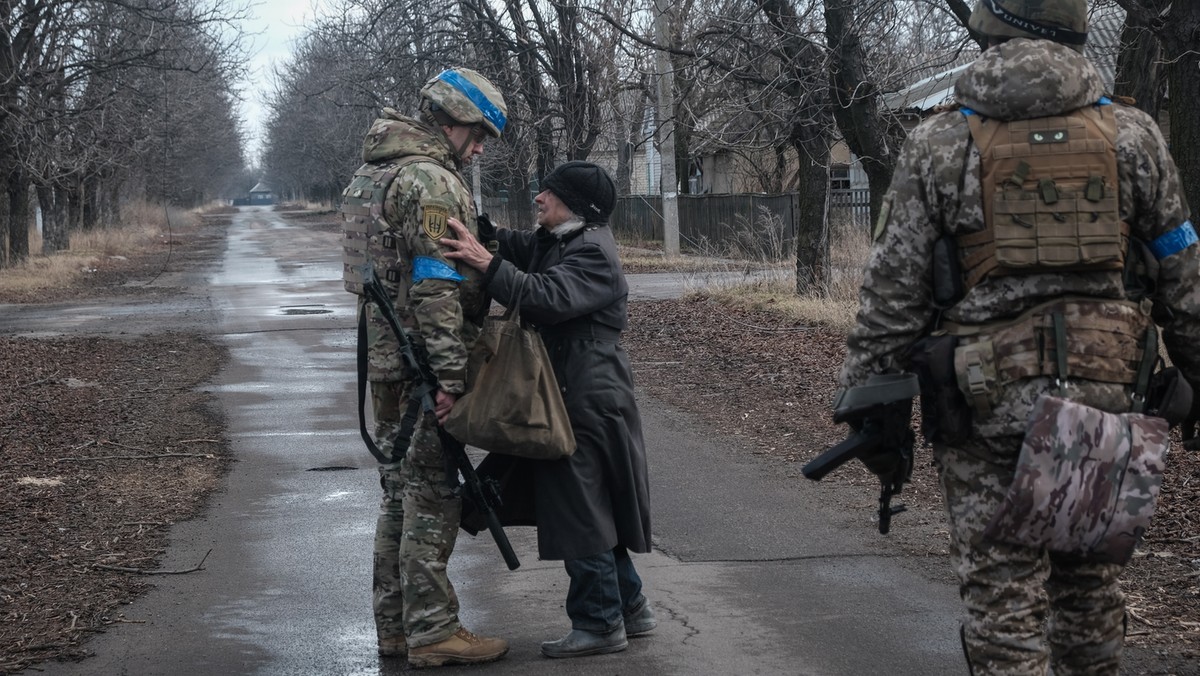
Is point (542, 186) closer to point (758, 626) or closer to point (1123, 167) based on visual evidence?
point (758, 626)

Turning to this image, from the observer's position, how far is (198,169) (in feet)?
282

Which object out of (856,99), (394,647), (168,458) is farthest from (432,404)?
(856,99)

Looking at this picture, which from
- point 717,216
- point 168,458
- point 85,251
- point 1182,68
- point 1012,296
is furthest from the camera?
point 85,251

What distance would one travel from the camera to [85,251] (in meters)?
37.2

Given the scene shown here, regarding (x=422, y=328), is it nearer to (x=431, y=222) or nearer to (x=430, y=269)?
(x=430, y=269)

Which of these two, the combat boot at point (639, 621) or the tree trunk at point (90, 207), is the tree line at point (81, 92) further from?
the combat boot at point (639, 621)

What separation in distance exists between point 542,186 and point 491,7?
76.7ft

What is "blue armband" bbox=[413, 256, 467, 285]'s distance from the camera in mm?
4301

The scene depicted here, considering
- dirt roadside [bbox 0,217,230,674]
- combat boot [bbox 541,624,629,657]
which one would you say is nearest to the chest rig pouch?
combat boot [bbox 541,624,629,657]

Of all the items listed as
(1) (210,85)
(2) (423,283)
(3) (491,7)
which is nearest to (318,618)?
(2) (423,283)

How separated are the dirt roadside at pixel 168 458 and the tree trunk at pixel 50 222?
20.2 meters

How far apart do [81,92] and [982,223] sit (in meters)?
30.9

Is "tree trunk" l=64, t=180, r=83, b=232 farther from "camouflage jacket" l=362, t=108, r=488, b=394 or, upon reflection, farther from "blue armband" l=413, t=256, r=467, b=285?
"blue armband" l=413, t=256, r=467, b=285

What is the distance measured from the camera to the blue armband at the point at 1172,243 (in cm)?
318
